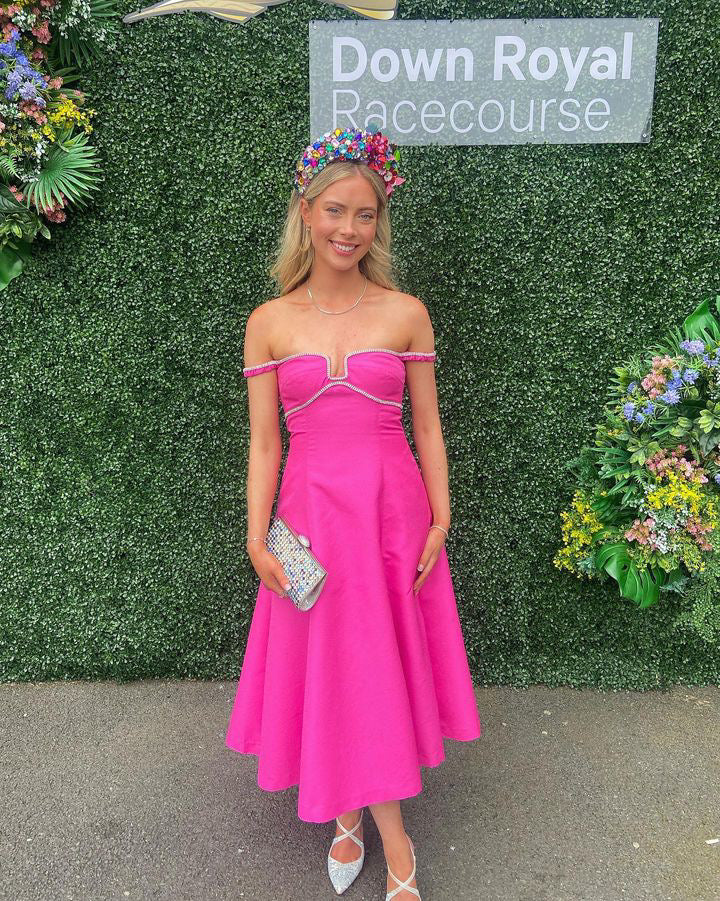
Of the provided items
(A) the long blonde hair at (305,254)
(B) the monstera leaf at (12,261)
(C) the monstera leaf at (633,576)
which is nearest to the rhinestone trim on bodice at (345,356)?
(A) the long blonde hair at (305,254)

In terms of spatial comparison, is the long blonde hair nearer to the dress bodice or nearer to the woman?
the woman

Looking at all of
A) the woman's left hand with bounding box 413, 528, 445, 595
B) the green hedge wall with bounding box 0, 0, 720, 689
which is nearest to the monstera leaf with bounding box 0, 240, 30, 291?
the green hedge wall with bounding box 0, 0, 720, 689

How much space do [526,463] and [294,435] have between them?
151cm

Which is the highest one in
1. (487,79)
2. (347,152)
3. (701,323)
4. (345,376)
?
(487,79)

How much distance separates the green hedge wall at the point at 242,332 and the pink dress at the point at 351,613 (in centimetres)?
119

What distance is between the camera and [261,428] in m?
2.22

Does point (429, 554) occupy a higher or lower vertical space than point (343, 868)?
higher

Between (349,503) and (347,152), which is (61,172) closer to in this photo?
(347,152)

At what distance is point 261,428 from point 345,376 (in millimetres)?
347

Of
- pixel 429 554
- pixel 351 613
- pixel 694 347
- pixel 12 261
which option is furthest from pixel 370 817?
pixel 12 261

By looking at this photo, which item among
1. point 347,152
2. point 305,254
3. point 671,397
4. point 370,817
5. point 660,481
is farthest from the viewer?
point 660,481

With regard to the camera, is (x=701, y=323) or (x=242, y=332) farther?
(x=242, y=332)

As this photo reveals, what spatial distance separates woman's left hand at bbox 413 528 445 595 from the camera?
2.16 m

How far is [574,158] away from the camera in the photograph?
10.2 ft
